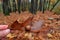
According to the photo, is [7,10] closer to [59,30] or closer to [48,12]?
[48,12]

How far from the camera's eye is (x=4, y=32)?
110cm

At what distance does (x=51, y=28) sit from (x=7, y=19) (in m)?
0.35

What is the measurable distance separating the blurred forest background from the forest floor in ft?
0.11

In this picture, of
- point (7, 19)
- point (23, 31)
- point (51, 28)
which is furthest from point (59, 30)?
point (7, 19)

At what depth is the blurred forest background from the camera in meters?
1.26

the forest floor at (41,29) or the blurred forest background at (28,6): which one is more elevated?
the blurred forest background at (28,6)

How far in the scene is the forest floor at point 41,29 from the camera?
3.76 feet

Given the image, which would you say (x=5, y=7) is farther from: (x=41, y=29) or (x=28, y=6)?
(x=41, y=29)

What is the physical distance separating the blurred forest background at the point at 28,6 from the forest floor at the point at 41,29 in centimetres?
3

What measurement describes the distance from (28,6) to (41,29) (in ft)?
0.73

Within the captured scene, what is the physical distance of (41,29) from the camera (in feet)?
3.88

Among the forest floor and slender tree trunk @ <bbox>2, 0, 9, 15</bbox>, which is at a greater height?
slender tree trunk @ <bbox>2, 0, 9, 15</bbox>

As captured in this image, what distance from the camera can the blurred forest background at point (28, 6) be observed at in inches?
49.8

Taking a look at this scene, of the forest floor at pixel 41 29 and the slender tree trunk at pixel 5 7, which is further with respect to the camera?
the slender tree trunk at pixel 5 7
